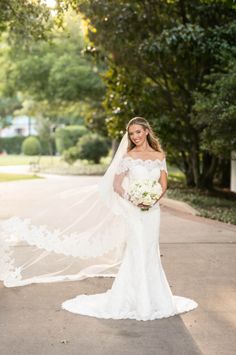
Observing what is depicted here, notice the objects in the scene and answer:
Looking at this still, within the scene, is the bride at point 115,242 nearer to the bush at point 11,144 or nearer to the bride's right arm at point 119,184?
the bride's right arm at point 119,184

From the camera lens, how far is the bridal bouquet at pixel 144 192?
246 inches

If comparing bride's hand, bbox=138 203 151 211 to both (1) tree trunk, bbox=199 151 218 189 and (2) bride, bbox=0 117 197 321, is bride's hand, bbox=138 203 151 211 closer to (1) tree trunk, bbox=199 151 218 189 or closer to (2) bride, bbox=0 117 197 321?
(2) bride, bbox=0 117 197 321

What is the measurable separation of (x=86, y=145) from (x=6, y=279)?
29601 mm

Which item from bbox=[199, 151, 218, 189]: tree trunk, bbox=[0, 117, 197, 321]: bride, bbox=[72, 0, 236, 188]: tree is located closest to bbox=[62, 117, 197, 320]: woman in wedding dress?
bbox=[0, 117, 197, 321]: bride

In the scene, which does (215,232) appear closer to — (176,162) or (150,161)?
(150,161)

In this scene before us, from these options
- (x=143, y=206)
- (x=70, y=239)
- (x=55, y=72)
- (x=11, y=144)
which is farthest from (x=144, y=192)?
(x=11, y=144)

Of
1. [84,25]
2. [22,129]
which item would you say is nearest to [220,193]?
[84,25]

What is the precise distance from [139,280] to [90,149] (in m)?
30.8

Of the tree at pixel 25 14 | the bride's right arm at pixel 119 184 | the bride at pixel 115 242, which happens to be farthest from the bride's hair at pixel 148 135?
the tree at pixel 25 14

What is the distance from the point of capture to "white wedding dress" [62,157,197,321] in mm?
6246

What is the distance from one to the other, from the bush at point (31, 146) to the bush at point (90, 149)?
74.6 ft

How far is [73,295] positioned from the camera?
707 cm

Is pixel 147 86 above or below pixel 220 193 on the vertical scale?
above

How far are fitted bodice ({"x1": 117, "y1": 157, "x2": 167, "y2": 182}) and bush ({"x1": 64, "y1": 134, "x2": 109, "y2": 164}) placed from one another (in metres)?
30.1
